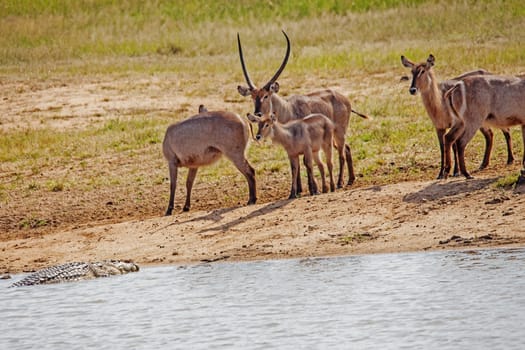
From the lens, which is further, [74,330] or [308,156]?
[308,156]

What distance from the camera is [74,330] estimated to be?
31.1 ft

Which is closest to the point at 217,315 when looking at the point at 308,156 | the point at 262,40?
the point at 308,156

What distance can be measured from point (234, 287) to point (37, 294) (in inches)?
Result: 74.3

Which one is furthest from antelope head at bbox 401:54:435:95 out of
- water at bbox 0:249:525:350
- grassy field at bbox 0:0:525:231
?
water at bbox 0:249:525:350

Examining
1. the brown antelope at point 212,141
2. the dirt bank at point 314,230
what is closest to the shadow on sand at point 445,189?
the dirt bank at point 314,230

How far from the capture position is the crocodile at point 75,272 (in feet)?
37.0

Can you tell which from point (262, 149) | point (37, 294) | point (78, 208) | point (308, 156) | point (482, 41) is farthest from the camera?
point (482, 41)

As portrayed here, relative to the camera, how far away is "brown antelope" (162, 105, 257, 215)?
45.4 feet

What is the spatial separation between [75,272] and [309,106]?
470cm

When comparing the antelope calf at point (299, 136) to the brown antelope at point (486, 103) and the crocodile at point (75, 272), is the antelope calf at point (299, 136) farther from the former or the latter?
the crocodile at point (75, 272)

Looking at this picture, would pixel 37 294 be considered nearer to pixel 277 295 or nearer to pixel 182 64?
pixel 277 295

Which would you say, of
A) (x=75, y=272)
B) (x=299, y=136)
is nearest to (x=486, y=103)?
(x=299, y=136)

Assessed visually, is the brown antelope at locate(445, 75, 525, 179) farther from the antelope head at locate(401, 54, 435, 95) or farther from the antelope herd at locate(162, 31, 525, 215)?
the antelope head at locate(401, 54, 435, 95)

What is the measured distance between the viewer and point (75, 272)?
37.3 feet
